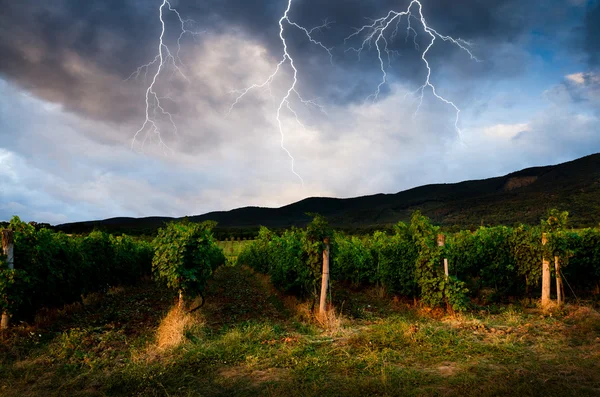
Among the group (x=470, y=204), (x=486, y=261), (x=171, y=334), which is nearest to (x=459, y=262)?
(x=486, y=261)

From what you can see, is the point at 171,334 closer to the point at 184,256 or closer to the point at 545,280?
the point at 184,256

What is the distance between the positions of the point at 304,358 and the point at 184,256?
5543 millimetres

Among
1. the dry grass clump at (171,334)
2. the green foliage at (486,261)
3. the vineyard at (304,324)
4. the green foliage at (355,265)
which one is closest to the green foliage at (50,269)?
the vineyard at (304,324)

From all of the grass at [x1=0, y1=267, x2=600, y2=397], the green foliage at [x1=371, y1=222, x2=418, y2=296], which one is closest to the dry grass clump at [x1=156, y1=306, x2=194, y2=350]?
the grass at [x1=0, y1=267, x2=600, y2=397]

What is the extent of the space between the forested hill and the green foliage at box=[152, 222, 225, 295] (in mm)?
22637

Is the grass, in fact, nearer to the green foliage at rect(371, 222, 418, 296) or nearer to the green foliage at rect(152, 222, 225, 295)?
the green foliage at rect(152, 222, 225, 295)

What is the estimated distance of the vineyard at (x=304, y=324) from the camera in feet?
19.1

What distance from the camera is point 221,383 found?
579 cm

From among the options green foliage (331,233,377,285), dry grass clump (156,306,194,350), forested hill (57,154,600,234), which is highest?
forested hill (57,154,600,234)

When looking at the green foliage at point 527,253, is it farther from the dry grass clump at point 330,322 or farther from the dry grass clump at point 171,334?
the dry grass clump at point 171,334

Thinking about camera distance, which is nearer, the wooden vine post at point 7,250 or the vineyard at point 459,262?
the wooden vine post at point 7,250

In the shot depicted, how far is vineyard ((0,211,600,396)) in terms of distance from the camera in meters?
5.84

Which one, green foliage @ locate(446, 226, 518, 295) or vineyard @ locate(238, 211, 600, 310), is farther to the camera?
green foliage @ locate(446, 226, 518, 295)

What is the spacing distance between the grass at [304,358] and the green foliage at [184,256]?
3.75 feet
